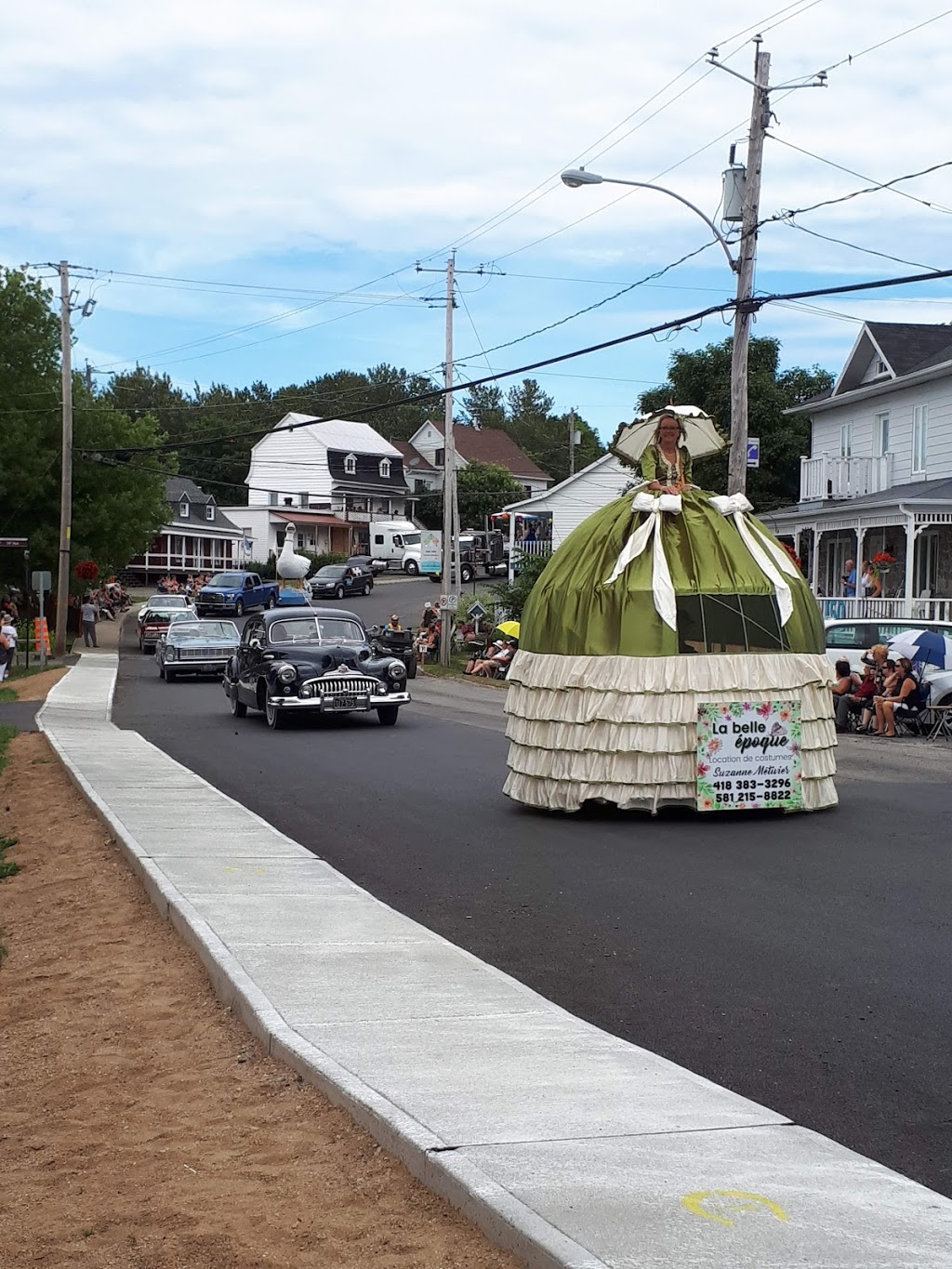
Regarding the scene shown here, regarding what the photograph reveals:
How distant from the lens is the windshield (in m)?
→ 36.3

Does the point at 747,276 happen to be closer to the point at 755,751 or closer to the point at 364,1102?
the point at 755,751

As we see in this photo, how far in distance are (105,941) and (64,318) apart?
129ft

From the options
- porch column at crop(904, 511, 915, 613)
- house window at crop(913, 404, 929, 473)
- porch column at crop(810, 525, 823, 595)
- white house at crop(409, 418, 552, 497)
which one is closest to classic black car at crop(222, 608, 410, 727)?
porch column at crop(904, 511, 915, 613)

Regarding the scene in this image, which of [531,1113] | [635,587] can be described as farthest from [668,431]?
[531,1113]

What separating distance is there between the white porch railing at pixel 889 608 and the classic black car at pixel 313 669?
32.3 feet

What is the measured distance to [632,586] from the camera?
12.1 metres

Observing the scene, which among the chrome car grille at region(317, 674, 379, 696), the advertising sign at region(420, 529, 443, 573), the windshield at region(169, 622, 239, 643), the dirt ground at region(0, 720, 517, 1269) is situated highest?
the advertising sign at region(420, 529, 443, 573)

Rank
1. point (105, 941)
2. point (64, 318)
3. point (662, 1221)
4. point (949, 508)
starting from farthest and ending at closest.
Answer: point (64, 318) → point (949, 508) → point (105, 941) → point (662, 1221)

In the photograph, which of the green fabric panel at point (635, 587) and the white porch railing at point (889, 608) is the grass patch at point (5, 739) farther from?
the white porch railing at point (889, 608)

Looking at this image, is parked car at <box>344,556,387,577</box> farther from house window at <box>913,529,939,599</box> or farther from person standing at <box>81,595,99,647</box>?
house window at <box>913,529,939,599</box>

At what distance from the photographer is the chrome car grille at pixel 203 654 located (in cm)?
3541

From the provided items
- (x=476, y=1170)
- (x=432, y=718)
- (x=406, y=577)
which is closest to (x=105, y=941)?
(x=476, y=1170)

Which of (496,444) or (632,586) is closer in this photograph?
(632,586)

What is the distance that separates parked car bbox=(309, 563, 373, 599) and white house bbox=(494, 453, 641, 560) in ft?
23.7
